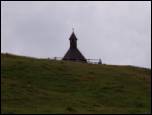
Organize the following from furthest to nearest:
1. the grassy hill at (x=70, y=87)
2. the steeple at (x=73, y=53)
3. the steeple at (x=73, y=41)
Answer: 1. the steeple at (x=73, y=41)
2. the steeple at (x=73, y=53)
3. the grassy hill at (x=70, y=87)

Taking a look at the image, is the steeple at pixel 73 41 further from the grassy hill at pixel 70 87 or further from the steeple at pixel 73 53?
the grassy hill at pixel 70 87

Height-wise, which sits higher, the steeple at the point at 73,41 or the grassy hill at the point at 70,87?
the steeple at the point at 73,41

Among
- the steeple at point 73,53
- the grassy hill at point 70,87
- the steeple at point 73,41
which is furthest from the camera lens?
the steeple at point 73,41

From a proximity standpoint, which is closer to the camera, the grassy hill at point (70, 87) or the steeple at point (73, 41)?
the grassy hill at point (70, 87)

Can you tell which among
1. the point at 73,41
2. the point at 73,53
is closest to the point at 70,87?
the point at 73,53

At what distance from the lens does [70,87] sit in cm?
3281

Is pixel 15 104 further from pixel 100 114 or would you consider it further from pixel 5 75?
pixel 5 75

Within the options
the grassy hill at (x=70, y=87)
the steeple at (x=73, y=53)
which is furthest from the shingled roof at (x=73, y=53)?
the grassy hill at (x=70, y=87)

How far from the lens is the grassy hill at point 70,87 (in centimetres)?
2695

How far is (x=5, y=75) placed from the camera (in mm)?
34469

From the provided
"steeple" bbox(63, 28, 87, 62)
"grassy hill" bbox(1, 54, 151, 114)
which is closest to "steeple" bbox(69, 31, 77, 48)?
"steeple" bbox(63, 28, 87, 62)

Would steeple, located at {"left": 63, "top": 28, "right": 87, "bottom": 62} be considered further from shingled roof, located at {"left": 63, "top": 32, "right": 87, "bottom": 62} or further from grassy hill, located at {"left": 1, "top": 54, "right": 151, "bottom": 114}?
grassy hill, located at {"left": 1, "top": 54, "right": 151, "bottom": 114}

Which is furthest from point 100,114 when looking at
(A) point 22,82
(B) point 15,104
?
(A) point 22,82

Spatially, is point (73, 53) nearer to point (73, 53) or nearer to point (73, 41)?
point (73, 53)
